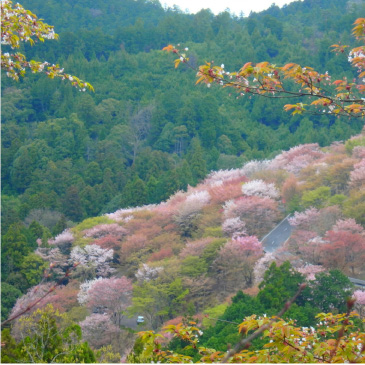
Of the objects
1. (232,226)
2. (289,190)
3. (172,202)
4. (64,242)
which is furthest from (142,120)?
(232,226)

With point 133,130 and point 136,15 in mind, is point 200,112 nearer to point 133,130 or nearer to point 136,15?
point 133,130

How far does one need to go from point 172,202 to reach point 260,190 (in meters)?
4.69

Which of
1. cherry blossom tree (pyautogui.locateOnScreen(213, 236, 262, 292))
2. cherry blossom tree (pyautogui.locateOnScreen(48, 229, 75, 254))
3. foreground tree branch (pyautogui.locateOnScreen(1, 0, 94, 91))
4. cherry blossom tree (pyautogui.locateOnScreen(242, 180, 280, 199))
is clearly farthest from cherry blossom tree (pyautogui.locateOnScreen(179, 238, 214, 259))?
foreground tree branch (pyautogui.locateOnScreen(1, 0, 94, 91))

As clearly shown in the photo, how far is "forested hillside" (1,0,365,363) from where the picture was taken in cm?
1016

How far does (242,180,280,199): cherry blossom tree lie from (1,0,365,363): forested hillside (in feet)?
0.25

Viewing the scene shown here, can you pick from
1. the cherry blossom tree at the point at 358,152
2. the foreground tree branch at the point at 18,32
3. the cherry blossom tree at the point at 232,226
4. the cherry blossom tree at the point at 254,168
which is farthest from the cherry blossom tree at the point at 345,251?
the cherry blossom tree at the point at 254,168

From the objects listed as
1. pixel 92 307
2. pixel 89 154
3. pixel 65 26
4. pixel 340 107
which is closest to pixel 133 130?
pixel 89 154

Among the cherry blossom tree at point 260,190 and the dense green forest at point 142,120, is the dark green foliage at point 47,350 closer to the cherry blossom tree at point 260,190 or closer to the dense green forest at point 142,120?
the cherry blossom tree at point 260,190

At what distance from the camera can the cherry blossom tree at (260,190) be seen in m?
18.8

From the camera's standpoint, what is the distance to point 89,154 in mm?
35219

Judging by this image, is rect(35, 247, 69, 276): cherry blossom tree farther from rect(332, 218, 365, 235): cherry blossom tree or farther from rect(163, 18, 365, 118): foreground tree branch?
rect(163, 18, 365, 118): foreground tree branch

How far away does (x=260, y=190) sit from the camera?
1886 centimetres

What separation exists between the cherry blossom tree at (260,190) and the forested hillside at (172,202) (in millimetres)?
76

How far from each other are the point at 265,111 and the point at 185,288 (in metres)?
29.0
